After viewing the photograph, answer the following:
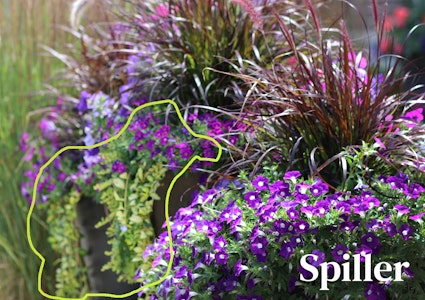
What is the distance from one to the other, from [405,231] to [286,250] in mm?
267

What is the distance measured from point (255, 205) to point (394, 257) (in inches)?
13.8

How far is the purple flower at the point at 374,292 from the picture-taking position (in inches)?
62.8

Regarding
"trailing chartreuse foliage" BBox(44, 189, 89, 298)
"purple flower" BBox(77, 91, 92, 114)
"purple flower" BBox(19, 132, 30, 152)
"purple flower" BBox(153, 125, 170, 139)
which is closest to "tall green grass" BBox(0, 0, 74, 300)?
"purple flower" BBox(19, 132, 30, 152)

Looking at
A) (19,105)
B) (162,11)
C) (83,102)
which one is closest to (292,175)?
(162,11)

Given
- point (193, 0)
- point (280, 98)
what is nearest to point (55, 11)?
point (193, 0)

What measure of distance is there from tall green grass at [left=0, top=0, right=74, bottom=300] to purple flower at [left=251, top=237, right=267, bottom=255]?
1.92m

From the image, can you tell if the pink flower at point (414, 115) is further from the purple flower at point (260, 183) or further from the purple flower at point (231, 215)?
the purple flower at point (231, 215)

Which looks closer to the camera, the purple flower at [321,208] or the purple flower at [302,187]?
the purple flower at [321,208]

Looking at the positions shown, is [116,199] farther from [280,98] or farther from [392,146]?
[392,146]

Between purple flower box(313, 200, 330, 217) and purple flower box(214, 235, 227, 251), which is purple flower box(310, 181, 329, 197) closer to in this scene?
purple flower box(313, 200, 330, 217)

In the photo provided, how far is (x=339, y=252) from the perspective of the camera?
163cm

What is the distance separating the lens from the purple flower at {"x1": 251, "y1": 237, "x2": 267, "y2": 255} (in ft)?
5.40

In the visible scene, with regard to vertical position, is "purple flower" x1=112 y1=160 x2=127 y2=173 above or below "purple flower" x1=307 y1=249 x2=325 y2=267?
below

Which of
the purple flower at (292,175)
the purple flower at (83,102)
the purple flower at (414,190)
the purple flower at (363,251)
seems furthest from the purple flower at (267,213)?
the purple flower at (83,102)
